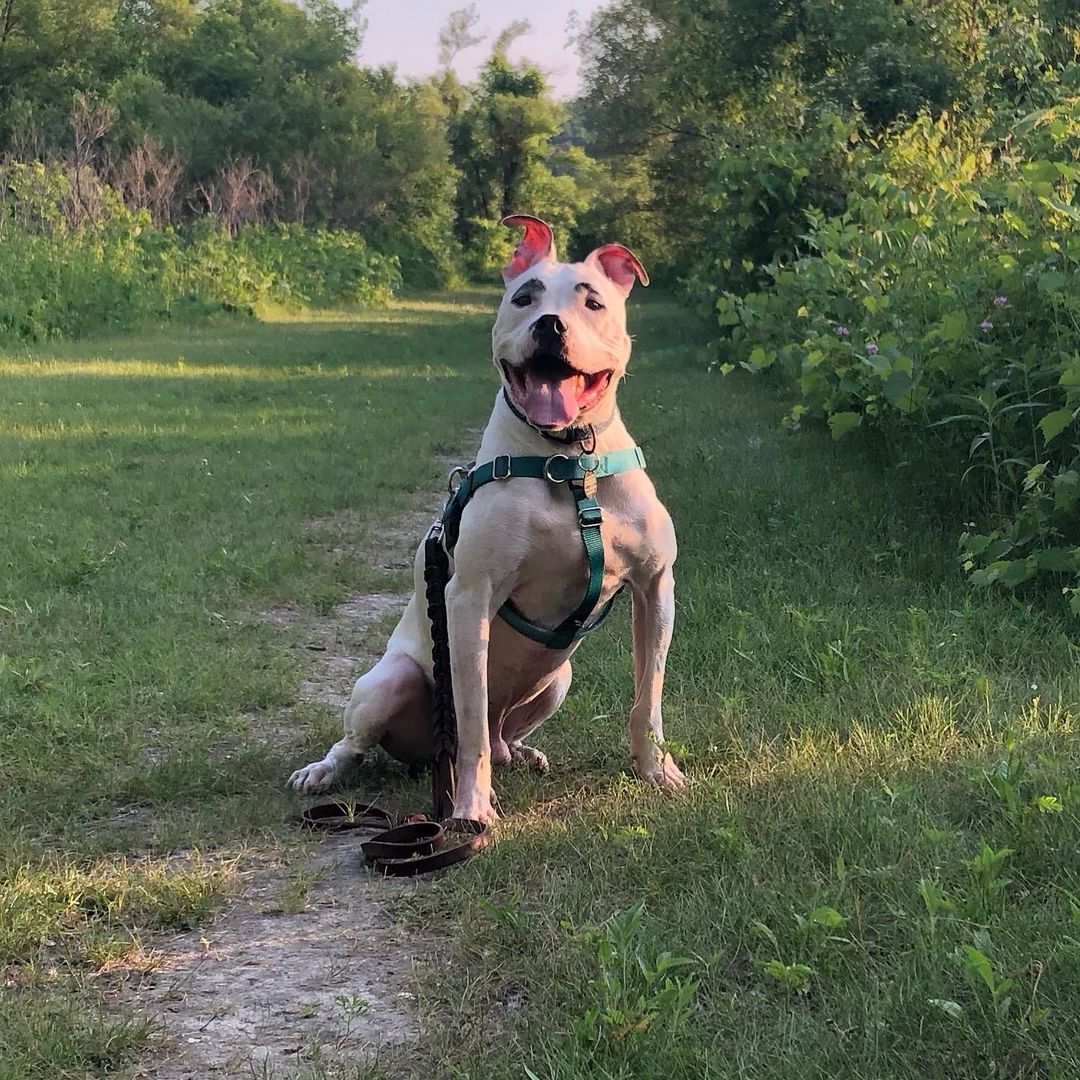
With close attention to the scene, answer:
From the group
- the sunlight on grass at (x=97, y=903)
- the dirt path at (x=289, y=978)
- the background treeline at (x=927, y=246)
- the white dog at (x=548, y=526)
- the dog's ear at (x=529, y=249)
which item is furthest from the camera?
the background treeline at (x=927, y=246)

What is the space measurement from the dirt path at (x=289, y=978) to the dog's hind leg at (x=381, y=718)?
340mm

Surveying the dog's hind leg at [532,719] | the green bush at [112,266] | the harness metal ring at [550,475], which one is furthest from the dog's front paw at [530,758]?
the green bush at [112,266]

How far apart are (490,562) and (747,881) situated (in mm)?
1012

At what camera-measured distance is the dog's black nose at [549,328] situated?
2789 millimetres

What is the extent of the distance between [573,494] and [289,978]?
1.34m

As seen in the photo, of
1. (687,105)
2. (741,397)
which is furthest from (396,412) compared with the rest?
(687,105)

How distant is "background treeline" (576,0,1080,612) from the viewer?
462 cm

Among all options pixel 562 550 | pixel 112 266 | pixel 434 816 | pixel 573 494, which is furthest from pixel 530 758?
pixel 112 266

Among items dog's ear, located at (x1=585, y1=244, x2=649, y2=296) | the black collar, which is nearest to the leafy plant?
the black collar

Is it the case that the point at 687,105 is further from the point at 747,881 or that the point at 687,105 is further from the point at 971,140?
the point at 747,881

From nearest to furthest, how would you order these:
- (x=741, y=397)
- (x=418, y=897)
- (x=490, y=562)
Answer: (x=418, y=897) < (x=490, y=562) < (x=741, y=397)

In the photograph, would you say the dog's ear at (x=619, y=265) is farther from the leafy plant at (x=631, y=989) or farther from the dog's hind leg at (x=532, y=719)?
the leafy plant at (x=631, y=989)

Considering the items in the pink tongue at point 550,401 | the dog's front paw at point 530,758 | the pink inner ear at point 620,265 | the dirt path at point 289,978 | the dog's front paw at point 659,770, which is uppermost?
the pink inner ear at point 620,265

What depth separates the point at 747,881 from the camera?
2455 millimetres
